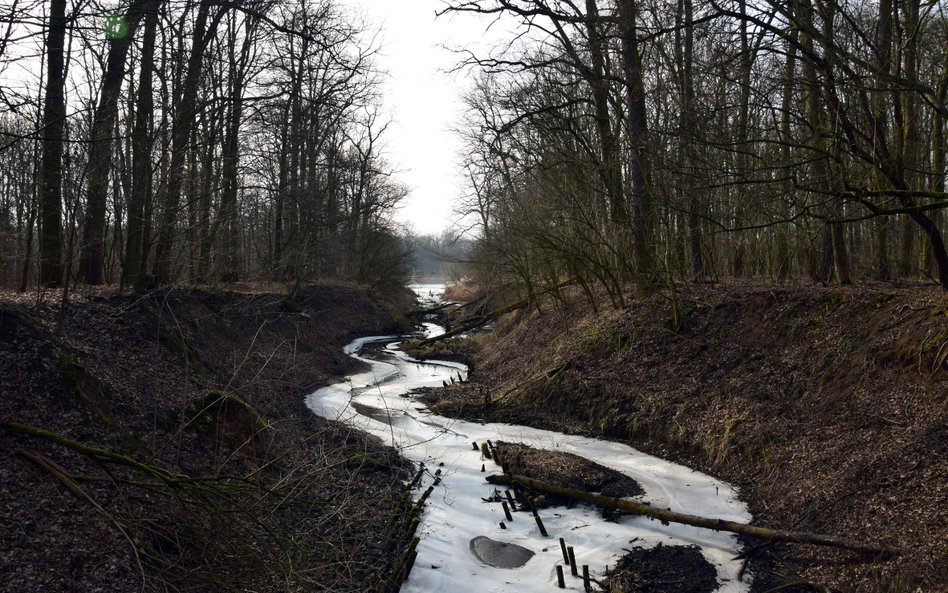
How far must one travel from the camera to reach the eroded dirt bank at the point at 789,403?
7105 mm

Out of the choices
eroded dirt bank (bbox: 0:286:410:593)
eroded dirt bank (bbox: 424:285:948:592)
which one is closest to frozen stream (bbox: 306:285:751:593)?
eroded dirt bank (bbox: 424:285:948:592)

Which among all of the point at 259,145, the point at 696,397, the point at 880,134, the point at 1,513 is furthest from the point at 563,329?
the point at 259,145

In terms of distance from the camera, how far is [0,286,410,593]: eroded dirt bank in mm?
5520

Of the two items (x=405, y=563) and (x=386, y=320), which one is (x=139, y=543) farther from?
(x=386, y=320)

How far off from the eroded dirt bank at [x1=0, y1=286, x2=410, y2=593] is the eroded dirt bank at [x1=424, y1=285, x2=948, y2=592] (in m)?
4.38

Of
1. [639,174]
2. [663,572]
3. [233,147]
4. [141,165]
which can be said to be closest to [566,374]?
[639,174]

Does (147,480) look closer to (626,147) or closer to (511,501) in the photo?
(511,501)

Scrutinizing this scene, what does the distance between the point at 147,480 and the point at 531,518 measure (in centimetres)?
465

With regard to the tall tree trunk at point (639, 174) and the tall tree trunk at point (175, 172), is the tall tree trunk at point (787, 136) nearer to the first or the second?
the tall tree trunk at point (639, 174)

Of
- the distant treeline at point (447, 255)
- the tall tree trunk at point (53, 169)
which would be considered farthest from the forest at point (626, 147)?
the distant treeline at point (447, 255)

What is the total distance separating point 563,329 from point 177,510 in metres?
12.5

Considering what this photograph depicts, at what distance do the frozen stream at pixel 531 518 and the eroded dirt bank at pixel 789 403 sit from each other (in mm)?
419

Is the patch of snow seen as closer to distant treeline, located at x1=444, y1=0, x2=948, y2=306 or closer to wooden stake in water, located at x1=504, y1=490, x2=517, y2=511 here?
wooden stake in water, located at x1=504, y1=490, x2=517, y2=511

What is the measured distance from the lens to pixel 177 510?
20.5 feet
